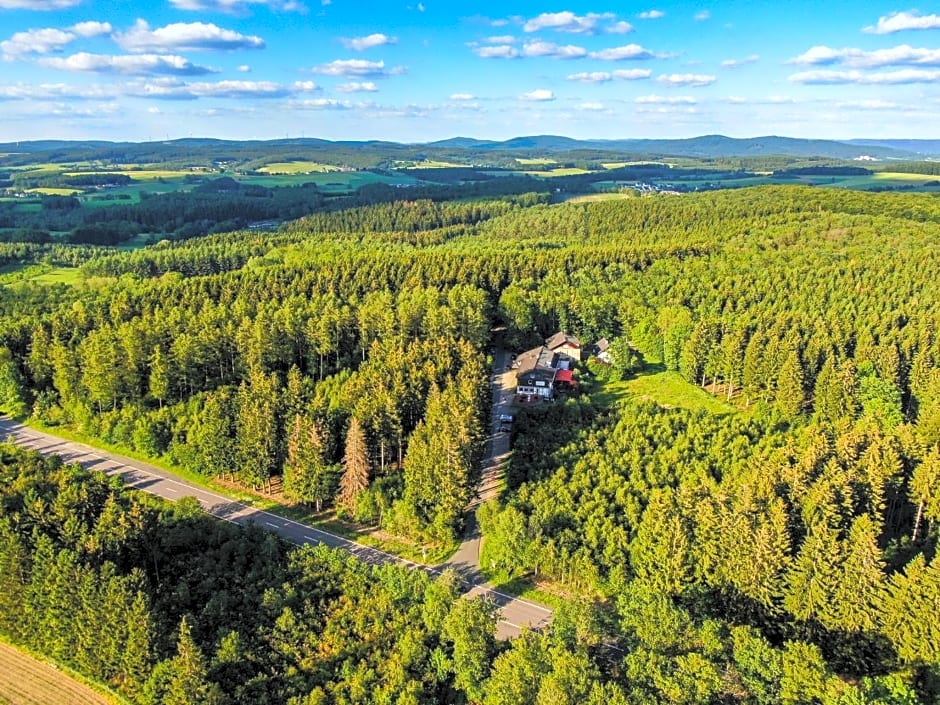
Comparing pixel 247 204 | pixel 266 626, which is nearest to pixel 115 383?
pixel 266 626

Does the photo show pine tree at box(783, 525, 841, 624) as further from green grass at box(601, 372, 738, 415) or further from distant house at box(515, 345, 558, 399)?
distant house at box(515, 345, 558, 399)

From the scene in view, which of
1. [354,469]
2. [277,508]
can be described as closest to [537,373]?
[354,469]

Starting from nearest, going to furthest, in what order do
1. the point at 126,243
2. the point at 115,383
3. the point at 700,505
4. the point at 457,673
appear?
the point at 457,673, the point at 700,505, the point at 115,383, the point at 126,243

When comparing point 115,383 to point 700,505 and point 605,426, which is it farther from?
point 700,505

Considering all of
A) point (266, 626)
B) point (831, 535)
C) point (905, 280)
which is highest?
A: point (905, 280)

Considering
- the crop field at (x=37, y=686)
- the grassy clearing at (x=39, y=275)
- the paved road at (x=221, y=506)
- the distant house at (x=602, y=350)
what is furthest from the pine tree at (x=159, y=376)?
the grassy clearing at (x=39, y=275)

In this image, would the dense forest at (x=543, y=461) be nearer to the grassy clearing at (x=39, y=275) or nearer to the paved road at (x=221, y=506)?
the paved road at (x=221, y=506)

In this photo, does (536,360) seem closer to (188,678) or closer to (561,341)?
(561,341)
